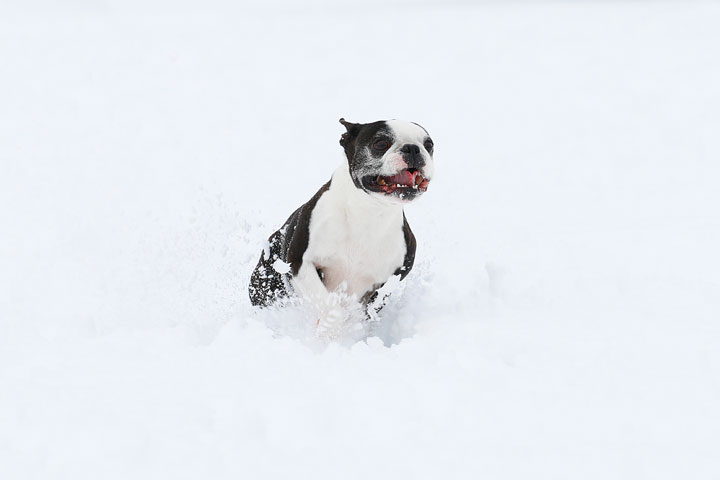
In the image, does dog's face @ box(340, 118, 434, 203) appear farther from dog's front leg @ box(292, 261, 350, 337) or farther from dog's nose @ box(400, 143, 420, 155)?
dog's front leg @ box(292, 261, 350, 337)

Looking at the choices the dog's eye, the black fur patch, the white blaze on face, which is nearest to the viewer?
the white blaze on face

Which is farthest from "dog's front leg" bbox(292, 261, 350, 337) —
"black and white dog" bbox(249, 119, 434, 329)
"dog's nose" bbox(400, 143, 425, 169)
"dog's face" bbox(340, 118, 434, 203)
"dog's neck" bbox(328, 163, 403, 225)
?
"dog's nose" bbox(400, 143, 425, 169)

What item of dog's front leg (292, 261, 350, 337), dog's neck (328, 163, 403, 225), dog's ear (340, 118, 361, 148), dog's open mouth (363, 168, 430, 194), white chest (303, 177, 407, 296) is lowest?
dog's front leg (292, 261, 350, 337)

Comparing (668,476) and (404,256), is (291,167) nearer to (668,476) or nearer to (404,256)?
(404,256)

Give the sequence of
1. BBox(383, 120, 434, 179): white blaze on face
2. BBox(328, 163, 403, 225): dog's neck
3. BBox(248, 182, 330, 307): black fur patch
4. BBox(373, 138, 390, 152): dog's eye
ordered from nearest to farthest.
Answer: BBox(383, 120, 434, 179): white blaze on face < BBox(373, 138, 390, 152): dog's eye < BBox(328, 163, 403, 225): dog's neck < BBox(248, 182, 330, 307): black fur patch

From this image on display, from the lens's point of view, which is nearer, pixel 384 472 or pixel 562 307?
pixel 384 472

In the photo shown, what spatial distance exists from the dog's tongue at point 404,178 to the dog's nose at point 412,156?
5 cm

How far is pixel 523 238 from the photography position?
7.12 meters

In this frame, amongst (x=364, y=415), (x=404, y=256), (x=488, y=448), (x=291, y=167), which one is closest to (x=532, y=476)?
(x=488, y=448)

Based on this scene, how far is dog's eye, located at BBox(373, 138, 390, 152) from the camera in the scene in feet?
14.4

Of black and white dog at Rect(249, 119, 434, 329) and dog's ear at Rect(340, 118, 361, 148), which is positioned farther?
dog's ear at Rect(340, 118, 361, 148)

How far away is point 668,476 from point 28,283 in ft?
16.0

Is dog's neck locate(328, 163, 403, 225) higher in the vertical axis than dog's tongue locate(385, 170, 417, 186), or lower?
lower

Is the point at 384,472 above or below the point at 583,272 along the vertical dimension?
below
